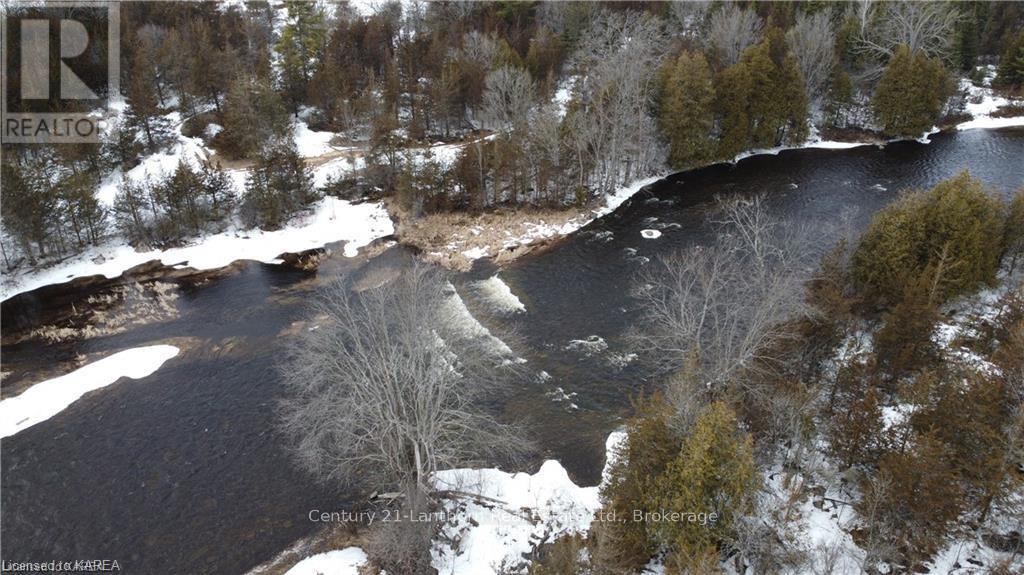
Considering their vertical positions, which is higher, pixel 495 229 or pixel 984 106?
pixel 984 106

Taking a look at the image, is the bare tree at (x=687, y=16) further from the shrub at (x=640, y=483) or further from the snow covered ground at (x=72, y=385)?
the shrub at (x=640, y=483)

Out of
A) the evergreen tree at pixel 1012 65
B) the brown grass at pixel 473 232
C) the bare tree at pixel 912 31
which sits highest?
the bare tree at pixel 912 31

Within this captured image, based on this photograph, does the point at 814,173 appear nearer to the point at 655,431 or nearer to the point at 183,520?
the point at 655,431

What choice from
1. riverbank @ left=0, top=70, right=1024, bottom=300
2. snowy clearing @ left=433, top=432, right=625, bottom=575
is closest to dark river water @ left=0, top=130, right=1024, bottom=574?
snowy clearing @ left=433, top=432, right=625, bottom=575

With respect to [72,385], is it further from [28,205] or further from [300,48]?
[300,48]

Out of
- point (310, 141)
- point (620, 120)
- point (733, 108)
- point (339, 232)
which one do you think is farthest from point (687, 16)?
point (339, 232)

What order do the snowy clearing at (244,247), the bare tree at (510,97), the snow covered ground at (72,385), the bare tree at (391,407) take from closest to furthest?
the bare tree at (391,407), the snow covered ground at (72,385), the snowy clearing at (244,247), the bare tree at (510,97)

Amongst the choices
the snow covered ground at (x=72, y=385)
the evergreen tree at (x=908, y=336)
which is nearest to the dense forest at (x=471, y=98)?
the snow covered ground at (x=72, y=385)
